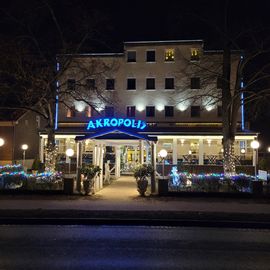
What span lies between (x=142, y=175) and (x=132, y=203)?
9.03 feet

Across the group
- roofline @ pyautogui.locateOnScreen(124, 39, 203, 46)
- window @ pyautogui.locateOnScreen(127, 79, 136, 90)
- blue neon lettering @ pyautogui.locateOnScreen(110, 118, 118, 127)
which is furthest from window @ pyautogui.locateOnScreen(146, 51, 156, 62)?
blue neon lettering @ pyautogui.locateOnScreen(110, 118, 118, 127)

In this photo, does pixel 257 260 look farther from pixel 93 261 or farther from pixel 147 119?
pixel 147 119

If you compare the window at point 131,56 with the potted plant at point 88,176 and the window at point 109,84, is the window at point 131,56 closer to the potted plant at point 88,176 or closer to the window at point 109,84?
the window at point 109,84

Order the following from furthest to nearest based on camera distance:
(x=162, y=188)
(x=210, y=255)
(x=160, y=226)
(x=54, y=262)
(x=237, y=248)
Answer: (x=162, y=188) → (x=160, y=226) → (x=237, y=248) → (x=210, y=255) → (x=54, y=262)

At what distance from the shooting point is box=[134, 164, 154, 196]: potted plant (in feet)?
58.1

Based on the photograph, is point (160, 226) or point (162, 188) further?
point (162, 188)

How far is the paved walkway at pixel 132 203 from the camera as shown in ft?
46.0

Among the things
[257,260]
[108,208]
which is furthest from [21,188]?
[257,260]

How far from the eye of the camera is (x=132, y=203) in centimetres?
1544

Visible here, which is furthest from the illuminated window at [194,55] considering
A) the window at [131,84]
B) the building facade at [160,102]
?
the window at [131,84]

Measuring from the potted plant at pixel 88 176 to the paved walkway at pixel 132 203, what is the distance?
50 centimetres

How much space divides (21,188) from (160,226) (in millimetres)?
9332

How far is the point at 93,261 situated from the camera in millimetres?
7125

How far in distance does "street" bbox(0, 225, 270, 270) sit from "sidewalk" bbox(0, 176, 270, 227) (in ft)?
3.50
